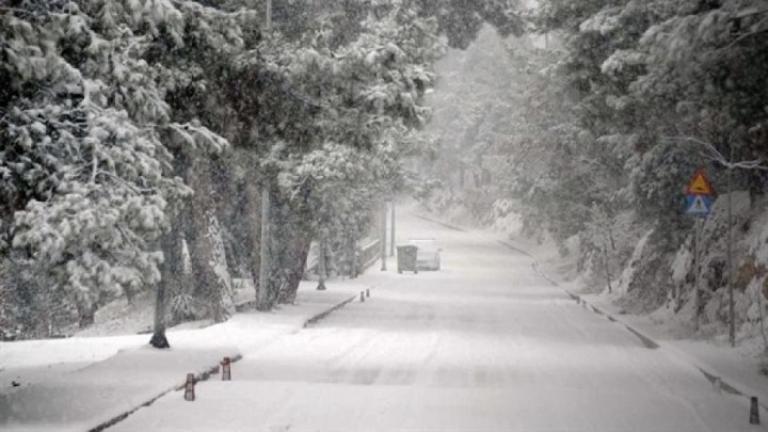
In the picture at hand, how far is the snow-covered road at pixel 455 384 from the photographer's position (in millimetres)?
11570

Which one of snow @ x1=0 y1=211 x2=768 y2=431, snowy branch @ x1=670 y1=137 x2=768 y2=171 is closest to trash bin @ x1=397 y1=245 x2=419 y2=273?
snow @ x1=0 y1=211 x2=768 y2=431

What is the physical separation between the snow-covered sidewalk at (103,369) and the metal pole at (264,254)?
91cm

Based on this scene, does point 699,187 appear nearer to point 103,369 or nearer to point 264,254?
point 103,369

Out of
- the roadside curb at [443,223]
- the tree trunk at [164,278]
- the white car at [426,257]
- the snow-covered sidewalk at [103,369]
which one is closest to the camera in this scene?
the snow-covered sidewalk at [103,369]

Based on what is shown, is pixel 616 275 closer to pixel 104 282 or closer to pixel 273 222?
pixel 273 222

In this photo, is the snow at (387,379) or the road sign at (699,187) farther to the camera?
the road sign at (699,187)

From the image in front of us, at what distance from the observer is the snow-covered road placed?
1157cm

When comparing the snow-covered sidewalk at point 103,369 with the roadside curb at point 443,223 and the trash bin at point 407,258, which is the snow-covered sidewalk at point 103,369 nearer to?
the trash bin at point 407,258

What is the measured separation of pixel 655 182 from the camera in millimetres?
24938

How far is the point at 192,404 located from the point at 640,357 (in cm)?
968

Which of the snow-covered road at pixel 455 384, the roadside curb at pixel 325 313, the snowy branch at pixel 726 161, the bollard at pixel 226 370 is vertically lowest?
the roadside curb at pixel 325 313

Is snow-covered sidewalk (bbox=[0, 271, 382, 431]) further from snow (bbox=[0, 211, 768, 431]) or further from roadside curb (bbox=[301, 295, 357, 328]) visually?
roadside curb (bbox=[301, 295, 357, 328])

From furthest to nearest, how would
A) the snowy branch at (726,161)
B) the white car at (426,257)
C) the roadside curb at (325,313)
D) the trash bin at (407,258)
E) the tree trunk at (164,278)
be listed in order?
1. the white car at (426,257)
2. the trash bin at (407,258)
3. the roadside curb at (325,313)
4. the tree trunk at (164,278)
5. the snowy branch at (726,161)

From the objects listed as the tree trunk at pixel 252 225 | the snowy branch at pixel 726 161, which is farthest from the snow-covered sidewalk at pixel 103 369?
the snowy branch at pixel 726 161
